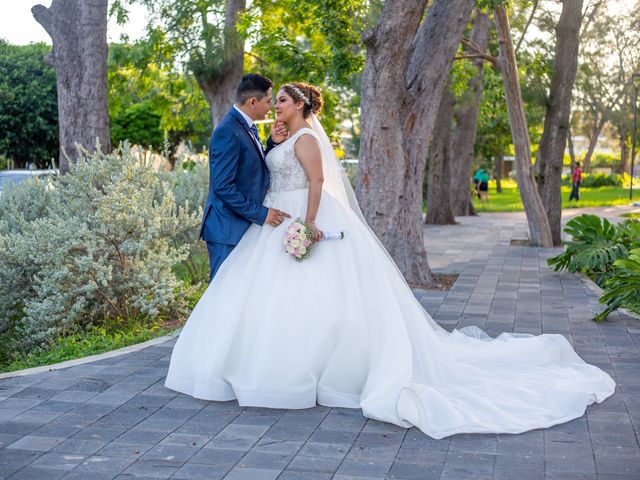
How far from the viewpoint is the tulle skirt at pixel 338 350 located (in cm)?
567

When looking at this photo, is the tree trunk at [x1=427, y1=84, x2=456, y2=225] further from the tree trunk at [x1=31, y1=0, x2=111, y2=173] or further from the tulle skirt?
the tulle skirt

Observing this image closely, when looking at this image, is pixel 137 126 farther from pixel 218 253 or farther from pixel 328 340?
pixel 328 340

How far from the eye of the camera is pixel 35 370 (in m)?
6.91

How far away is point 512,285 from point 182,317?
495cm

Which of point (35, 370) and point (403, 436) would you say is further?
point (35, 370)

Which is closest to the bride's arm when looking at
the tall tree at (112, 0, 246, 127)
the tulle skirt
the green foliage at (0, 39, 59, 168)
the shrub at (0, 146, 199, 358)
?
the tulle skirt

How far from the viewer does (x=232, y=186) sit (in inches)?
244

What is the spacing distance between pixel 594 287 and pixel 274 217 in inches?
270

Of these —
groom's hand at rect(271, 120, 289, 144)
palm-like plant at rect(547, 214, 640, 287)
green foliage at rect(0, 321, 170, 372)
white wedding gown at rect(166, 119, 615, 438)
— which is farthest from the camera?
palm-like plant at rect(547, 214, 640, 287)

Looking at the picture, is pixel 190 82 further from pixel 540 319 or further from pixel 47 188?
pixel 540 319

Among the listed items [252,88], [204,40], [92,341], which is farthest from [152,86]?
[252,88]

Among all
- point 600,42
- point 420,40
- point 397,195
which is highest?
point 600,42

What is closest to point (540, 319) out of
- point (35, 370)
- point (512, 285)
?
point (512, 285)

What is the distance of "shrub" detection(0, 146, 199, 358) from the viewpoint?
8.59 meters
